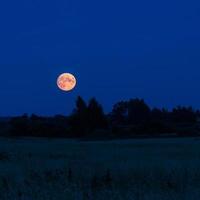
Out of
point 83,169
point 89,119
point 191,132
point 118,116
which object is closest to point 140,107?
point 118,116

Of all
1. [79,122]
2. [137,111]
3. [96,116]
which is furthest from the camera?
[137,111]

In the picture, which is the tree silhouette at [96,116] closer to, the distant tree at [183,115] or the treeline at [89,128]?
the treeline at [89,128]

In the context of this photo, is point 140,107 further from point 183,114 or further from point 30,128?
point 30,128

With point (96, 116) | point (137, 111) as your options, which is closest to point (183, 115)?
point (137, 111)

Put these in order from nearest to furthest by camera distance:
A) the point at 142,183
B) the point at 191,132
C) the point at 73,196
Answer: the point at 73,196 → the point at 142,183 → the point at 191,132

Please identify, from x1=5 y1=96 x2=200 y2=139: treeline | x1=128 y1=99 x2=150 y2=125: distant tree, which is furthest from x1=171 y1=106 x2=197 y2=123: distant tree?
x1=5 y1=96 x2=200 y2=139: treeline

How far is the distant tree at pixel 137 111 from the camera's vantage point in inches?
4464

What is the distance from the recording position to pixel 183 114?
379 ft

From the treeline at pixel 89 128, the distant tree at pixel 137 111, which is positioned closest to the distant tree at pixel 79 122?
the treeline at pixel 89 128

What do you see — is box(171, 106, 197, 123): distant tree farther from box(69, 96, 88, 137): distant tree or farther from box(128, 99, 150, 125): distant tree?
box(69, 96, 88, 137): distant tree

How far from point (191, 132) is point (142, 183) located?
63.7 metres

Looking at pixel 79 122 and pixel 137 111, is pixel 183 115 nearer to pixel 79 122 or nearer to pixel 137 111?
pixel 137 111

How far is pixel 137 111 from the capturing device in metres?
115

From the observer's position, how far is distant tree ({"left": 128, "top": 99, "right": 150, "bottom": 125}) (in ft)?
372
